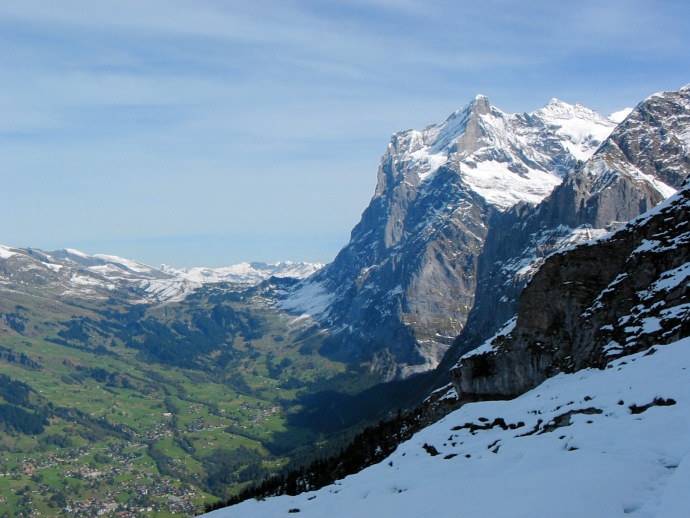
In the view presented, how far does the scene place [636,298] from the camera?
203ft

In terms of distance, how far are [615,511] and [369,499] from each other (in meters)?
17.2

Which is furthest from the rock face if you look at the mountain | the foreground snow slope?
the foreground snow slope

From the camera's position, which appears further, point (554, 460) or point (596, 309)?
point (596, 309)

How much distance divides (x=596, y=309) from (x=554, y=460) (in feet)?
144

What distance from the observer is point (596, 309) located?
2672 inches

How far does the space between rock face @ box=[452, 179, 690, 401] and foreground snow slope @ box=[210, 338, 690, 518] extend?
10160 mm

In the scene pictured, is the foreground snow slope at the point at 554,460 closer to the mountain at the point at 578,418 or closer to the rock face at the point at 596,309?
the mountain at the point at 578,418

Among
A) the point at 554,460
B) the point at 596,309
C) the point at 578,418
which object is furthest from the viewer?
the point at 596,309

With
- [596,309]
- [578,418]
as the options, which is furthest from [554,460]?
[596,309]

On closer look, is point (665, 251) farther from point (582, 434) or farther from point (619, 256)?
point (582, 434)

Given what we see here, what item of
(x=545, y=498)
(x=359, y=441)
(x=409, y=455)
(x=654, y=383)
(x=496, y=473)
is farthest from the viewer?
(x=359, y=441)

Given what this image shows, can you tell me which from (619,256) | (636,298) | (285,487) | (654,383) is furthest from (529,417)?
(285,487)

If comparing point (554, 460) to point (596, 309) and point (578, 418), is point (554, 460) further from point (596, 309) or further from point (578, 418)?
point (596, 309)

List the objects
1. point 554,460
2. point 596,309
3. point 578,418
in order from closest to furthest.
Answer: point 554,460 → point 578,418 → point 596,309
